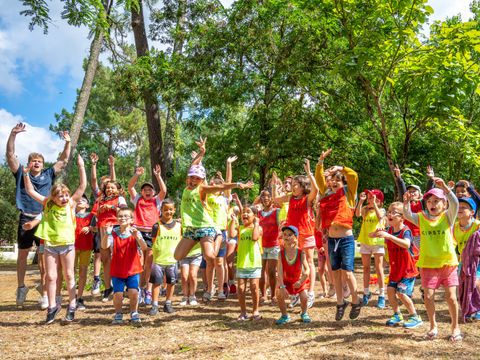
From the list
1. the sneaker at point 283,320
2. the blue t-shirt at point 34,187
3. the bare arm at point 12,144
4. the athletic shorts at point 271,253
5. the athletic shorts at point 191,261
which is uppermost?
the bare arm at point 12,144

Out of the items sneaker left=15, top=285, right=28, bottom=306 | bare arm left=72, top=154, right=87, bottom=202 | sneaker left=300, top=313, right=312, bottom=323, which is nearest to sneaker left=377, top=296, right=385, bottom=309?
sneaker left=300, top=313, right=312, bottom=323

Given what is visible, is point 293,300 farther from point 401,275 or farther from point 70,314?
point 70,314

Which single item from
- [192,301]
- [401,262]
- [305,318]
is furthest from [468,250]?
[192,301]

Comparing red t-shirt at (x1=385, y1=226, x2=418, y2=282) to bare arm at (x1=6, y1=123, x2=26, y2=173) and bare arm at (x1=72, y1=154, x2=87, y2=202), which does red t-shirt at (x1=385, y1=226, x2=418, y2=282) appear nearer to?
bare arm at (x1=72, y1=154, x2=87, y2=202)

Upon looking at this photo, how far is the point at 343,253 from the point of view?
5770 mm

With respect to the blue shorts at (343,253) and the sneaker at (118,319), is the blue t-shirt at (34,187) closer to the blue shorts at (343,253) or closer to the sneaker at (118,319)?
the sneaker at (118,319)

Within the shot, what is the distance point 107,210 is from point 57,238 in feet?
4.17

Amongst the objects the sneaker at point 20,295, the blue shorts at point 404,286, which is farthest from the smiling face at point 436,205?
the sneaker at point 20,295

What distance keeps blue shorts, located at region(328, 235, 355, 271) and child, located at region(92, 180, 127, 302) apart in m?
3.41

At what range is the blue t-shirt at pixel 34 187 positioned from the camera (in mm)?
6715

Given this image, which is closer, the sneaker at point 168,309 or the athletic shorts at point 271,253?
the sneaker at point 168,309

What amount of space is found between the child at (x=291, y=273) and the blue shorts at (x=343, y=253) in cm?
40

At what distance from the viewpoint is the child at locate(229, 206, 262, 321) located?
6.02 metres

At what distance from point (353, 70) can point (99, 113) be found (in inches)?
1308
